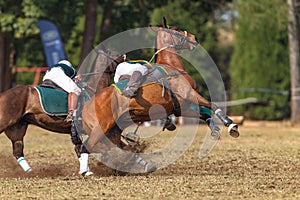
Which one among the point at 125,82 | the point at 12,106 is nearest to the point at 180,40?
the point at 125,82

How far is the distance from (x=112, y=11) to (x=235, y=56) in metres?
5.67

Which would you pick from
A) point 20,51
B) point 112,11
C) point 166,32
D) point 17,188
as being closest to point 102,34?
point 112,11

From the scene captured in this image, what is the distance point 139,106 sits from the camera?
11141 mm

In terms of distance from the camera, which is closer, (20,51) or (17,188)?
(17,188)

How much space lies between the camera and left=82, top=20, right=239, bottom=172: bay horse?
36.5ft

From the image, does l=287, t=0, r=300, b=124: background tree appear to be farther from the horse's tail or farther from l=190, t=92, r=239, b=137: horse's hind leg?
the horse's tail

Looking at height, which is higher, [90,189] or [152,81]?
[152,81]

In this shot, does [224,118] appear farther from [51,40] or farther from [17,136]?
[51,40]

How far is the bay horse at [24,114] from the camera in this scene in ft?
37.7

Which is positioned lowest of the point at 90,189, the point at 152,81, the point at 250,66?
the point at 250,66

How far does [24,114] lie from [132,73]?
1695 millimetres

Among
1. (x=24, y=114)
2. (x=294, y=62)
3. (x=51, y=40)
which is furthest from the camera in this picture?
(x=294, y=62)

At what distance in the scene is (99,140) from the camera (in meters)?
11.4

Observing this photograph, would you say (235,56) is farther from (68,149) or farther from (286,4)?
(68,149)
